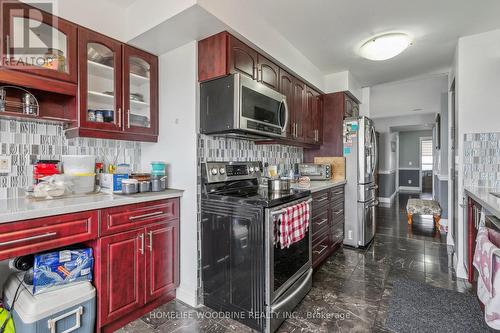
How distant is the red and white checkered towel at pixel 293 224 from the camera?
178 cm

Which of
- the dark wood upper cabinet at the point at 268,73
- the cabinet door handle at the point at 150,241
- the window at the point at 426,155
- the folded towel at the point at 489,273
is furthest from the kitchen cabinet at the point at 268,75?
the window at the point at 426,155

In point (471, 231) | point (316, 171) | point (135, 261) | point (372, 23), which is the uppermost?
point (372, 23)

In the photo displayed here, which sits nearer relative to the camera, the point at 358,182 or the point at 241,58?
the point at 241,58

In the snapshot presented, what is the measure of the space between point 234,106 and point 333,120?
7.19ft

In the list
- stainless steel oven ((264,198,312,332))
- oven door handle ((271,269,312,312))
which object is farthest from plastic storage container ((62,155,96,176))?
oven door handle ((271,269,312,312))

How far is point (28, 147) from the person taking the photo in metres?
1.81

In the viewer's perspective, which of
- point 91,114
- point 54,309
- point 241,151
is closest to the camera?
point 54,309

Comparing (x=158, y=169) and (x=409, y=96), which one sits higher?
(x=409, y=96)

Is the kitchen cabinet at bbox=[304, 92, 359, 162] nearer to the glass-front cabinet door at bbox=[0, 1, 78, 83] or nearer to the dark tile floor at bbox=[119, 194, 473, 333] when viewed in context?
the dark tile floor at bbox=[119, 194, 473, 333]

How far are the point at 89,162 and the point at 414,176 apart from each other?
34.9ft

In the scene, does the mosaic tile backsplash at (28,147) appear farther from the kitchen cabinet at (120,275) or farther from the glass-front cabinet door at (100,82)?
the kitchen cabinet at (120,275)

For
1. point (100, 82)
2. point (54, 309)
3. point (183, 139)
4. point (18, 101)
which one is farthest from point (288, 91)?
point (54, 309)

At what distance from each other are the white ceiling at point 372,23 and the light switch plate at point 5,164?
81.9 inches

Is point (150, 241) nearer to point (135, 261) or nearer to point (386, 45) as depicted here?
point (135, 261)
